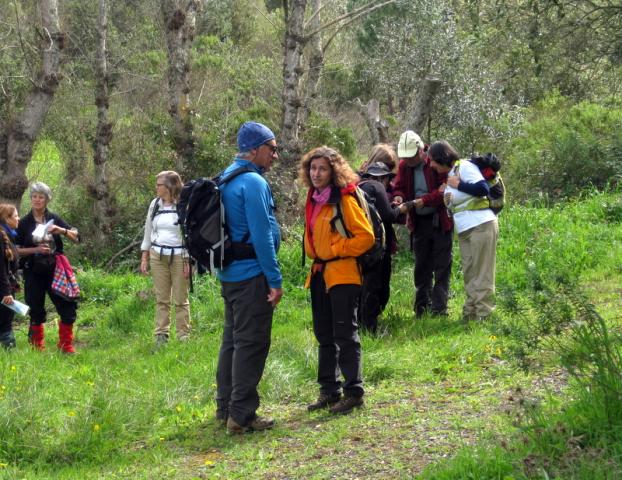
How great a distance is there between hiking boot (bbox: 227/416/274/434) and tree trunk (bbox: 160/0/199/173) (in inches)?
380

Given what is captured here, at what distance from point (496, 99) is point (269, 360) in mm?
10751

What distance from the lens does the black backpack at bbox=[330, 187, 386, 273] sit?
623cm

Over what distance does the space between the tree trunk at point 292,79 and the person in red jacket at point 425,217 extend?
232 inches

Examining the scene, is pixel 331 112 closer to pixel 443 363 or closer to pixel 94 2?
pixel 94 2

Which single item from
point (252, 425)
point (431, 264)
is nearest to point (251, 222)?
point (252, 425)

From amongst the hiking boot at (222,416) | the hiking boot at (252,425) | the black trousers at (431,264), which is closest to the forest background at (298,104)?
the black trousers at (431,264)

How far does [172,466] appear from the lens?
5.75 m

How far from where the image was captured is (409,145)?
8461 mm

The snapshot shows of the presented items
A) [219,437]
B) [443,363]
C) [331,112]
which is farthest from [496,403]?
[331,112]

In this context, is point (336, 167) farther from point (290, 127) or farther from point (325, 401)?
point (290, 127)

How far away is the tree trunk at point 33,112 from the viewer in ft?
44.4

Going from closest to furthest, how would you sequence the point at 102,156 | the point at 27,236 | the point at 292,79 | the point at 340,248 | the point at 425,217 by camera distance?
the point at 340,248 < the point at 425,217 < the point at 27,236 < the point at 292,79 < the point at 102,156

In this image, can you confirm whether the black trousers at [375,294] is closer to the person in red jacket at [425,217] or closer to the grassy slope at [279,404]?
the grassy slope at [279,404]

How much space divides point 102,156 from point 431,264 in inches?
358
